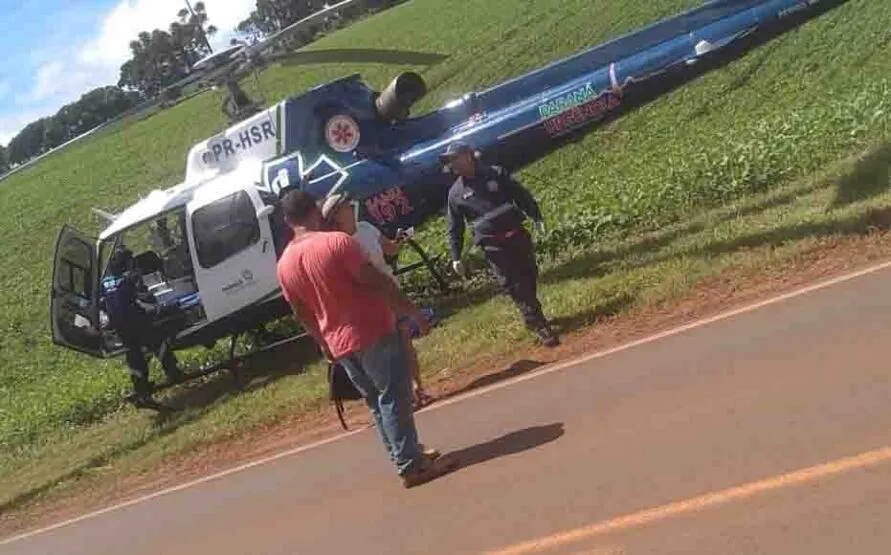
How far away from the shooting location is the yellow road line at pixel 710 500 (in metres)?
5.47

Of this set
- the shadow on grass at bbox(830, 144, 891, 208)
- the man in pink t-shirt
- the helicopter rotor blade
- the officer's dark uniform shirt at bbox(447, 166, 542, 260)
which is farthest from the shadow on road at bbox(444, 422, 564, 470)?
the helicopter rotor blade

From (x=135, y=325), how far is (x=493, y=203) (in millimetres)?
5626

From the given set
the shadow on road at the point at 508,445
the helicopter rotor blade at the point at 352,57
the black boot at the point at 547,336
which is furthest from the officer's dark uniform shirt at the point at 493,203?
the helicopter rotor blade at the point at 352,57

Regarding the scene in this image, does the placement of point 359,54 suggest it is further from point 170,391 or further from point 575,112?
point 170,391

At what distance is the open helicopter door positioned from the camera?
14.0 meters

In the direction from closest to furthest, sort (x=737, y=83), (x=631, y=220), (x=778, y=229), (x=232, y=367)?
1. (x=778, y=229)
2. (x=232, y=367)
3. (x=631, y=220)
4. (x=737, y=83)

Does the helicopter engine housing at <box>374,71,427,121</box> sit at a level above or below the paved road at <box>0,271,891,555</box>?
above

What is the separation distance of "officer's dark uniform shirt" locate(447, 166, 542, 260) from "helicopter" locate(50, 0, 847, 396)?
10.5 feet

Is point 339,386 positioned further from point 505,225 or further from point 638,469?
point 638,469

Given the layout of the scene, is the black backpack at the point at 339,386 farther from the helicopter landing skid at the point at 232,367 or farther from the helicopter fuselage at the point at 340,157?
the helicopter landing skid at the point at 232,367

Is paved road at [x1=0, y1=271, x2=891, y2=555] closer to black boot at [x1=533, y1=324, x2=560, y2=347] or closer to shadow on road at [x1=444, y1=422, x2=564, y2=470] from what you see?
shadow on road at [x1=444, y1=422, x2=564, y2=470]

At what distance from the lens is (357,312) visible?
715 cm

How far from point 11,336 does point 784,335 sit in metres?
20.2

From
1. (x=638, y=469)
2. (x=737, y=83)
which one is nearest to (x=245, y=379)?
(x=638, y=469)
